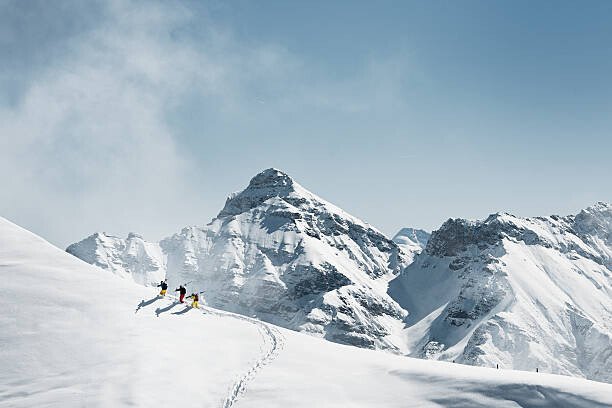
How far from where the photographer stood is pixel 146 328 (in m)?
29.8

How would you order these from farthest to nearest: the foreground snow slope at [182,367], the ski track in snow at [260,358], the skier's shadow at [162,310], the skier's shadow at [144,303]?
the skier's shadow at [162,310] → the skier's shadow at [144,303] → the ski track in snow at [260,358] → the foreground snow slope at [182,367]

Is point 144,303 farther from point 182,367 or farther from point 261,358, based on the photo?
point 182,367

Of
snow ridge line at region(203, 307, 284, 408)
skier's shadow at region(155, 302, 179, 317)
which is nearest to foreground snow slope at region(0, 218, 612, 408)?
snow ridge line at region(203, 307, 284, 408)

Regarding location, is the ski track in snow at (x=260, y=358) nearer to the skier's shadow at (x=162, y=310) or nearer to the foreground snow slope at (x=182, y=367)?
the foreground snow slope at (x=182, y=367)

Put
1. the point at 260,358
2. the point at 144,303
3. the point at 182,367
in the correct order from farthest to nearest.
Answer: the point at 144,303, the point at 260,358, the point at 182,367

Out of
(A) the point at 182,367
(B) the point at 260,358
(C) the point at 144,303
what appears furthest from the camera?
(C) the point at 144,303

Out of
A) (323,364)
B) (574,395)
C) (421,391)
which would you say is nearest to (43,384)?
(323,364)

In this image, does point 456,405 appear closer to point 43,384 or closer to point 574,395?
point 574,395

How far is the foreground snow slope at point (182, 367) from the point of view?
70.9 ft

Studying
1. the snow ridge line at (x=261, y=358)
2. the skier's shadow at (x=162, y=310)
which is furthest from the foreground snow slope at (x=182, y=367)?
the skier's shadow at (x=162, y=310)

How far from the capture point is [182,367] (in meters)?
24.8

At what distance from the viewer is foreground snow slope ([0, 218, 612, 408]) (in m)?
21.6

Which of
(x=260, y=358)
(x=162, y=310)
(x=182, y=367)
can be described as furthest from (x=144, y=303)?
(x=182, y=367)

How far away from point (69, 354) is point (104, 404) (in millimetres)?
5632
